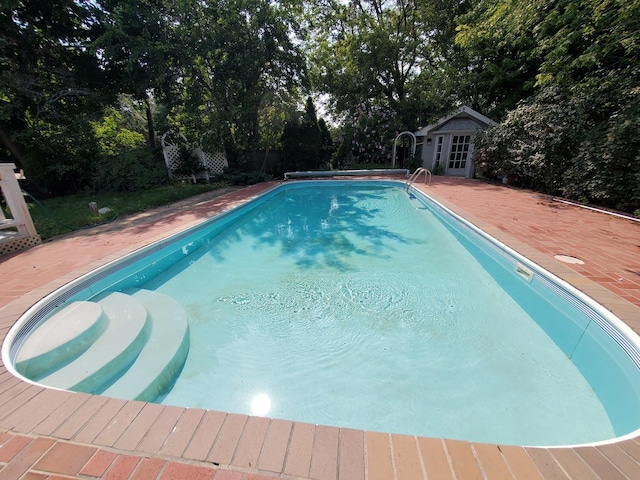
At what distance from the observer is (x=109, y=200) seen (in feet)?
28.2

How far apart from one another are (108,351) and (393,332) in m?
2.84

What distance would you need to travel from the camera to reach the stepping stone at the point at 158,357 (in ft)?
7.32

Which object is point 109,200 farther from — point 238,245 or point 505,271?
point 505,271

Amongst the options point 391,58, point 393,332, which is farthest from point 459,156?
point 393,332

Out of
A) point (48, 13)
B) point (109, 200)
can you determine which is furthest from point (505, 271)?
point (48, 13)

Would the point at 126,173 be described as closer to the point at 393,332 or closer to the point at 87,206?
the point at 87,206

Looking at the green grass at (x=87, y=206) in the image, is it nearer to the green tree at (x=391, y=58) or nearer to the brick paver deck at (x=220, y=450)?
the brick paver deck at (x=220, y=450)

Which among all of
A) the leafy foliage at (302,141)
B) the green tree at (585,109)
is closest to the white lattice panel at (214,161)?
the leafy foliage at (302,141)

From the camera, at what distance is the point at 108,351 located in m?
2.44

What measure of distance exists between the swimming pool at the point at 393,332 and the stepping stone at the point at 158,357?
124mm

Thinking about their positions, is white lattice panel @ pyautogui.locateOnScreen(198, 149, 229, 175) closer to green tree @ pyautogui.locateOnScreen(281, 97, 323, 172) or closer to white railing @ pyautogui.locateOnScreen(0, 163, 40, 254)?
green tree @ pyautogui.locateOnScreen(281, 97, 323, 172)

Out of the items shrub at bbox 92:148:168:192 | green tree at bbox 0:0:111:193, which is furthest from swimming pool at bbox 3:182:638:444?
green tree at bbox 0:0:111:193

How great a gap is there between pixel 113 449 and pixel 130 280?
3.28m

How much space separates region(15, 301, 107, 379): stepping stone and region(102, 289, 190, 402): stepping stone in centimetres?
50
